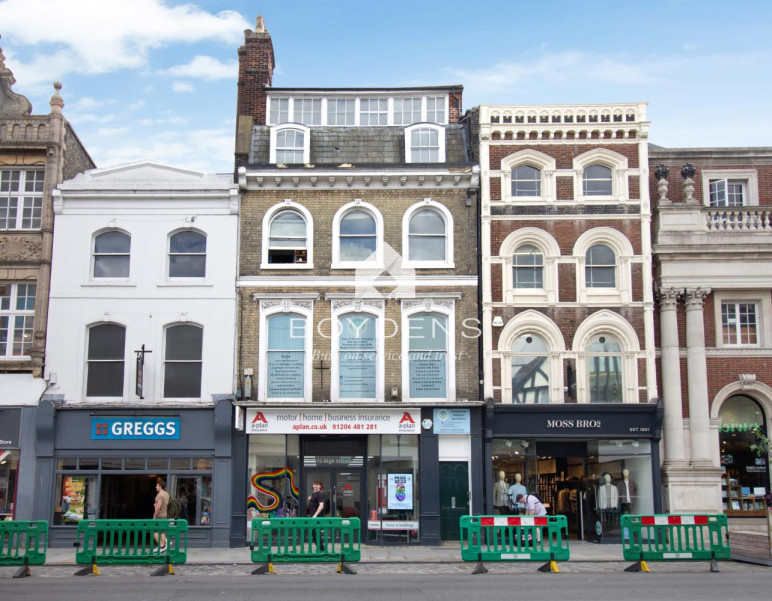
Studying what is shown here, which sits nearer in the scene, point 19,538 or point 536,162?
point 19,538

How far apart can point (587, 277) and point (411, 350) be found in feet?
18.7

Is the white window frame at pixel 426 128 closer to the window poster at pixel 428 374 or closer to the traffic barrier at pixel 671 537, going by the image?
the window poster at pixel 428 374

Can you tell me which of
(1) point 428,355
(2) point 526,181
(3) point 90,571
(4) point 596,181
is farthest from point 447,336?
(3) point 90,571

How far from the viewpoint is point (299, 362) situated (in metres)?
25.4

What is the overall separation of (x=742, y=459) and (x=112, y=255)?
19.5 meters

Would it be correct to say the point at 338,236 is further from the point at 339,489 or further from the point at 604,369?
the point at 604,369

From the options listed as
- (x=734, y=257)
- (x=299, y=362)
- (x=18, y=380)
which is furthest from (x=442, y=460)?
(x=18, y=380)

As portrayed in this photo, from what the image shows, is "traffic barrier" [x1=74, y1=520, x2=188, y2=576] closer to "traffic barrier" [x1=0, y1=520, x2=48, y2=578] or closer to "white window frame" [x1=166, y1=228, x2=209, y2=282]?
"traffic barrier" [x1=0, y1=520, x2=48, y2=578]

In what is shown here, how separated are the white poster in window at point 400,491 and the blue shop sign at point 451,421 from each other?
1.60m

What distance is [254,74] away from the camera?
93.2 feet

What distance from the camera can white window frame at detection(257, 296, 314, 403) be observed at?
25.1 meters

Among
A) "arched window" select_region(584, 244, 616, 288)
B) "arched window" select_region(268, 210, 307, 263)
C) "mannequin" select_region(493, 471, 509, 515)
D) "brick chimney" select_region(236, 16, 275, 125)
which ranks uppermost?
"brick chimney" select_region(236, 16, 275, 125)

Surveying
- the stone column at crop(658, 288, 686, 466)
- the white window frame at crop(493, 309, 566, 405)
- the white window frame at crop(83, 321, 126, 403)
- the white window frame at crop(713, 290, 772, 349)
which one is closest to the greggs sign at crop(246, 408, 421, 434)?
the white window frame at crop(83, 321, 126, 403)

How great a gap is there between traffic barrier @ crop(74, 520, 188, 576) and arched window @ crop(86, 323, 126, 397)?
7.62m
